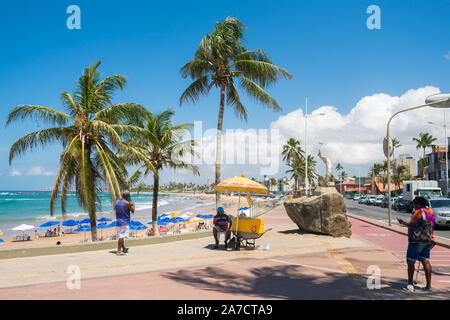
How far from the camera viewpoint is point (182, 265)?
8102 mm

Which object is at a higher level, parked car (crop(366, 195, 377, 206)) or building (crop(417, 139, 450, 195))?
building (crop(417, 139, 450, 195))

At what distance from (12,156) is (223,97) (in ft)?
30.7

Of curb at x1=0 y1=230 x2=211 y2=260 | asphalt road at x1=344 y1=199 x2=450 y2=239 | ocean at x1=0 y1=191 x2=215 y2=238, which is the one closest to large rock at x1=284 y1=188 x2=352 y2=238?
asphalt road at x1=344 y1=199 x2=450 y2=239

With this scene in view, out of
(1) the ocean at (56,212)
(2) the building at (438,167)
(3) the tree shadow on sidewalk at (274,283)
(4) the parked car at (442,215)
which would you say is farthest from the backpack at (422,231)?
(2) the building at (438,167)

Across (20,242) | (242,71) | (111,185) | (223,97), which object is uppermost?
(242,71)

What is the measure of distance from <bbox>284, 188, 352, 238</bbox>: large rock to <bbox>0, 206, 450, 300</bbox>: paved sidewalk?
2.72 m

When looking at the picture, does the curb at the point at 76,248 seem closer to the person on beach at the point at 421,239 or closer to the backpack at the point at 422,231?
the person on beach at the point at 421,239

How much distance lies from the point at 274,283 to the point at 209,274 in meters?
1.38

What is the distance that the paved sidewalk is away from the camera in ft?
18.7

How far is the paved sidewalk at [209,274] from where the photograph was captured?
224 inches

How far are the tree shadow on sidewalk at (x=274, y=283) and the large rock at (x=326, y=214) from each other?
6221 millimetres

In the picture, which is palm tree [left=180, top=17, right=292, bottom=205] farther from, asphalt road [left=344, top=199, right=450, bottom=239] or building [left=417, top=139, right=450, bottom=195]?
building [left=417, top=139, right=450, bottom=195]
